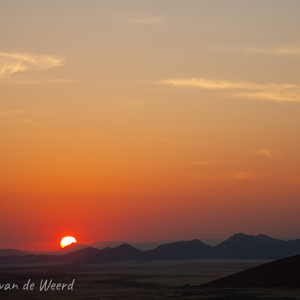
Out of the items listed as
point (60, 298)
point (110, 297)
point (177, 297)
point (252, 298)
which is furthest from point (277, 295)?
point (60, 298)

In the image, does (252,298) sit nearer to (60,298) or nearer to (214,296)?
(214,296)

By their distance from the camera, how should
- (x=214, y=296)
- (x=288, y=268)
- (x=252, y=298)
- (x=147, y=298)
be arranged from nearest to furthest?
(x=252, y=298) → (x=214, y=296) → (x=147, y=298) → (x=288, y=268)

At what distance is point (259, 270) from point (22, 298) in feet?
178

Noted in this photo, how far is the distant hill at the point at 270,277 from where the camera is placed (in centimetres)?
11138

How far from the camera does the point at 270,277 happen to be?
115 m

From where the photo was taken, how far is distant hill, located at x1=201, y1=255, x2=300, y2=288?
111381mm

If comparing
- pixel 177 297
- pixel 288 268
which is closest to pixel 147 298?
pixel 177 297

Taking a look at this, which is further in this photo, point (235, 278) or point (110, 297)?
point (235, 278)

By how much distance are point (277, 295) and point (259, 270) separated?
25.2 m

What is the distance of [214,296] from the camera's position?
99562mm

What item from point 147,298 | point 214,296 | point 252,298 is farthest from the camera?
point 147,298

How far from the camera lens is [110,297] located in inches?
4377

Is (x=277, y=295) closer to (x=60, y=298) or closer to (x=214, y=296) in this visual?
(x=214, y=296)

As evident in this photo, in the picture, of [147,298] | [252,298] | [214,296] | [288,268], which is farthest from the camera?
[288,268]
